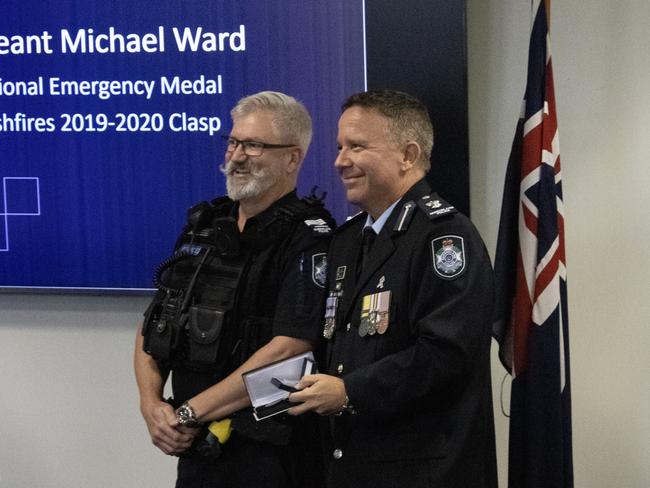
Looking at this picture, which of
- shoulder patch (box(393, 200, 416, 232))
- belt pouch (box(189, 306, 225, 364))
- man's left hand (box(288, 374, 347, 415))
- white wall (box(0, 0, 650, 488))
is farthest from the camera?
white wall (box(0, 0, 650, 488))

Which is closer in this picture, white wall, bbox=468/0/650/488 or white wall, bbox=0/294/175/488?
white wall, bbox=468/0/650/488

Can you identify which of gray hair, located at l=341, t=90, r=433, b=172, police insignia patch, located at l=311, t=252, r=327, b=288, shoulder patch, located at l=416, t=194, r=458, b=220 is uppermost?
gray hair, located at l=341, t=90, r=433, b=172

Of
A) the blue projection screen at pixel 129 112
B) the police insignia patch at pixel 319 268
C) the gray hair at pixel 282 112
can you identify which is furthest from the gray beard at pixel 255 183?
the blue projection screen at pixel 129 112

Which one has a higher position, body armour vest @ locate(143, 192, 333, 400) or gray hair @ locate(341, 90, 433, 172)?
gray hair @ locate(341, 90, 433, 172)

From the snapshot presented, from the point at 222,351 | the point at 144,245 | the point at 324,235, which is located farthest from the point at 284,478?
the point at 144,245

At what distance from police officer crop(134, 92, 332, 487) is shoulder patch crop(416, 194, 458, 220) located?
0.34 m

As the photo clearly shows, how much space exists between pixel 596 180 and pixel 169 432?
1465 millimetres

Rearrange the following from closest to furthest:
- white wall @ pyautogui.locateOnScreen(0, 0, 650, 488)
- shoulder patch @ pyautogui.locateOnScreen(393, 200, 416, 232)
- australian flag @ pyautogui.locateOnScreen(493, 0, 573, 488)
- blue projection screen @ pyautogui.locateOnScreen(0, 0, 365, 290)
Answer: shoulder patch @ pyautogui.locateOnScreen(393, 200, 416, 232), australian flag @ pyautogui.locateOnScreen(493, 0, 573, 488), white wall @ pyautogui.locateOnScreen(0, 0, 650, 488), blue projection screen @ pyautogui.locateOnScreen(0, 0, 365, 290)

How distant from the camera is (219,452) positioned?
7.98 feet

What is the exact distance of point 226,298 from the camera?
2.45m

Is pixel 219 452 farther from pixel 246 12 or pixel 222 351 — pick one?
pixel 246 12

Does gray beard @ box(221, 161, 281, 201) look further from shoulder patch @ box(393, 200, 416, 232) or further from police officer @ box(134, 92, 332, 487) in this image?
shoulder patch @ box(393, 200, 416, 232)

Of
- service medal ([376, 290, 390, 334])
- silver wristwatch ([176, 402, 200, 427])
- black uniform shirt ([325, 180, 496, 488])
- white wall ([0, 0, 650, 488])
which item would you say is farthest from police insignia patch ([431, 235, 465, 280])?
white wall ([0, 0, 650, 488])

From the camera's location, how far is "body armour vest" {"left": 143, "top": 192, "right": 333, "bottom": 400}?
245 centimetres
